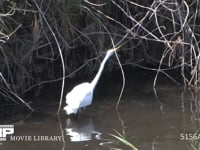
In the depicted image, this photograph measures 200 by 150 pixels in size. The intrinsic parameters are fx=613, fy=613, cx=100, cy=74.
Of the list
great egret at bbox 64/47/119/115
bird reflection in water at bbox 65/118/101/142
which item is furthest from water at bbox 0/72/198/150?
great egret at bbox 64/47/119/115

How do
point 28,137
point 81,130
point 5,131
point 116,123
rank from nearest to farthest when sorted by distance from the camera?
point 28,137 < point 5,131 < point 81,130 < point 116,123

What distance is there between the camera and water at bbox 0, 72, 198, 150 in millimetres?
5828

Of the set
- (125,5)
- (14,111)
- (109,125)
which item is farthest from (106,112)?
(125,5)

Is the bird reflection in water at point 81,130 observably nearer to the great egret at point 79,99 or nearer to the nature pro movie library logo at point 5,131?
the great egret at point 79,99

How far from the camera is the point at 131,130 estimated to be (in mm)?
6160

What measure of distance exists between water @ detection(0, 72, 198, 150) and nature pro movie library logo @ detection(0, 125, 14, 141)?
6cm

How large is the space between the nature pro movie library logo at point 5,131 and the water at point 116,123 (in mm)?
61

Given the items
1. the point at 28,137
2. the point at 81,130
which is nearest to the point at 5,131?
the point at 28,137

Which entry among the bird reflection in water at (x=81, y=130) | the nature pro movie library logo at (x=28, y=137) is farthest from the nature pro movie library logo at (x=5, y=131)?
the bird reflection in water at (x=81, y=130)

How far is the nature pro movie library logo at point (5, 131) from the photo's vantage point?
601 centimetres

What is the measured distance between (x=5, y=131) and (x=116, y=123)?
1.14m

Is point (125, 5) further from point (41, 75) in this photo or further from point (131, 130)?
point (131, 130)

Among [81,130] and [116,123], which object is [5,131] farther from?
[116,123]

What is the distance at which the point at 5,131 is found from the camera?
20.1ft
